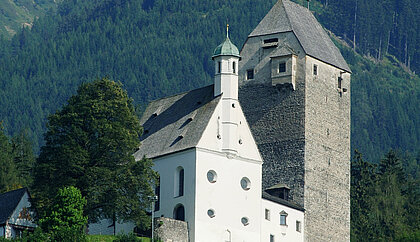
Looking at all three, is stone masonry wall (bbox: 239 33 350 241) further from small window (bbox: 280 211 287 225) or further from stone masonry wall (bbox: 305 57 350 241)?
small window (bbox: 280 211 287 225)

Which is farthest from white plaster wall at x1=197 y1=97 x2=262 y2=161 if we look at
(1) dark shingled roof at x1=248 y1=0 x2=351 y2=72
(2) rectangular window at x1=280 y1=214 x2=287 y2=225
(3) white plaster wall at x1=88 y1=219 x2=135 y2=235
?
(1) dark shingled roof at x1=248 y1=0 x2=351 y2=72

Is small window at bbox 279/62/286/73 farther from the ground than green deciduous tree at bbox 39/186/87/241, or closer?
farther from the ground

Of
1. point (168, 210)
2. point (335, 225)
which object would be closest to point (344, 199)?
point (335, 225)

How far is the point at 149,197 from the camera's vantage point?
3155 inches

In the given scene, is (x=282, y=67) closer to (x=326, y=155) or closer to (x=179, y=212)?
(x=326, y=155)

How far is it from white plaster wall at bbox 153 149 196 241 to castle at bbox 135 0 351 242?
8 cm

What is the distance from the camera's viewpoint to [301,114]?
310ft

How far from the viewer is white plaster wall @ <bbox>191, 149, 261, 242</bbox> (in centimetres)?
8044

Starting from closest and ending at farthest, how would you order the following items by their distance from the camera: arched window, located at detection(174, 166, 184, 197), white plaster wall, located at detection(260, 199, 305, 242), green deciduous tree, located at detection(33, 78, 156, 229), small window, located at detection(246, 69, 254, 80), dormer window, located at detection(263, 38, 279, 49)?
green deciduous tree, located at detection(33, 78, 156, 229), arched window, located at detection(174, 166, 184, 197), white plaster wall, located at detection(260, 199, 305, 242), dormer window, located at detection(263, 38, 279, 49), small window, located at detection(246, 69, 254, 80)

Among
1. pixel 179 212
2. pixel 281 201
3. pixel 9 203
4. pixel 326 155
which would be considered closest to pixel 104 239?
pixel 179 212

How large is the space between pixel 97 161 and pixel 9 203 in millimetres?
Result: 8029

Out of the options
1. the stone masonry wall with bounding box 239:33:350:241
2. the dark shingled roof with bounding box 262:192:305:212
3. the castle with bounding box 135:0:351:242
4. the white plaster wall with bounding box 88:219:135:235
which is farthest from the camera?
the stone masonry wall with bounding box 239:33:350:241

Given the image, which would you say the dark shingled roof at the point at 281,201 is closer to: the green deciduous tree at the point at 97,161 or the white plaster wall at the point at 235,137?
the white plaster wall at the point at 235,137

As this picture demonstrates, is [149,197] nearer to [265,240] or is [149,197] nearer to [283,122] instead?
[265,240]
